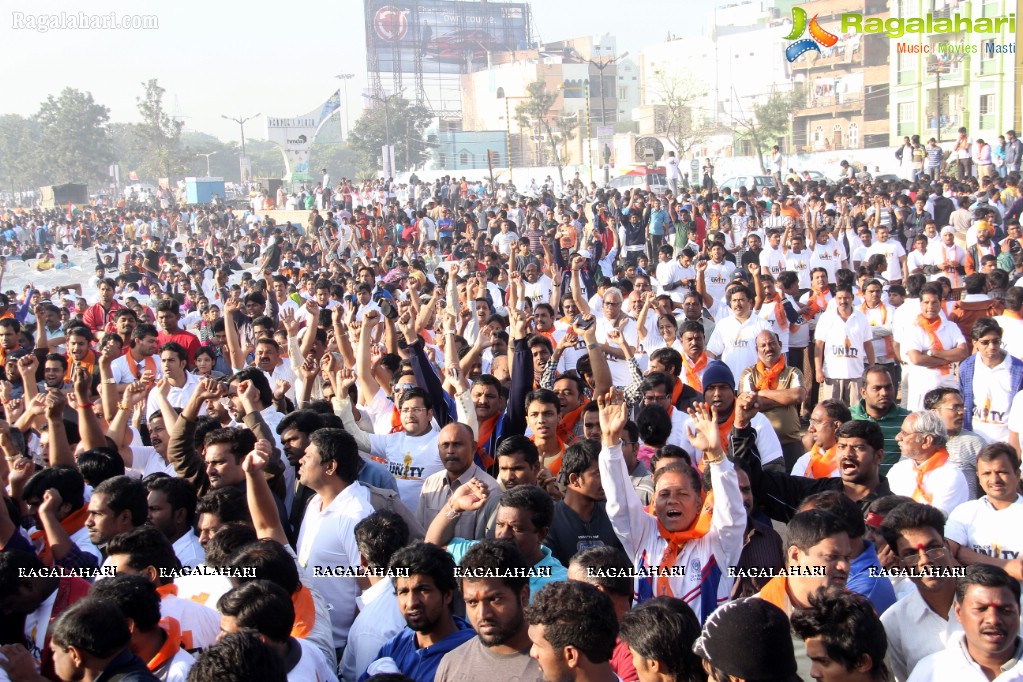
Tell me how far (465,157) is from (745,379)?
2300 inches

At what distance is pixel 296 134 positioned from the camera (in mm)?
66875

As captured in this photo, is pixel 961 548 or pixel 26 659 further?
pixel 961 548

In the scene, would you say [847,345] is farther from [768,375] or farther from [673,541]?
[673,541]

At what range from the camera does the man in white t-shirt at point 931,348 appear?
7.48 meters

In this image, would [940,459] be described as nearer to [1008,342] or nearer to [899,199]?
[1008,342]

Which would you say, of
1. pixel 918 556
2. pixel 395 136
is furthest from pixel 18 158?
pixel 918 556

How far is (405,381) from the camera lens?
6.37m

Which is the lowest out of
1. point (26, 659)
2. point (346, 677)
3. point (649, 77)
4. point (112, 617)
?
point (346, 677)

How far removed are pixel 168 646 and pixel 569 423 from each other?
9.43 ft

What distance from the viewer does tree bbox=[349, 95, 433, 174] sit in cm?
6512

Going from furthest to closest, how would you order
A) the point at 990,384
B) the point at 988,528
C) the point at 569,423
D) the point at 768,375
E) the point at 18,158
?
the point at 18,158 < the point at 768,375 < the point at 990,384 < the point at 569,423 < the point at 988,528

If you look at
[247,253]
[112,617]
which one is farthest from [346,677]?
[247,253]

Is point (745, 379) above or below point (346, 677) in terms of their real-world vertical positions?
above

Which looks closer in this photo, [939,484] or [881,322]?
[939,484]
